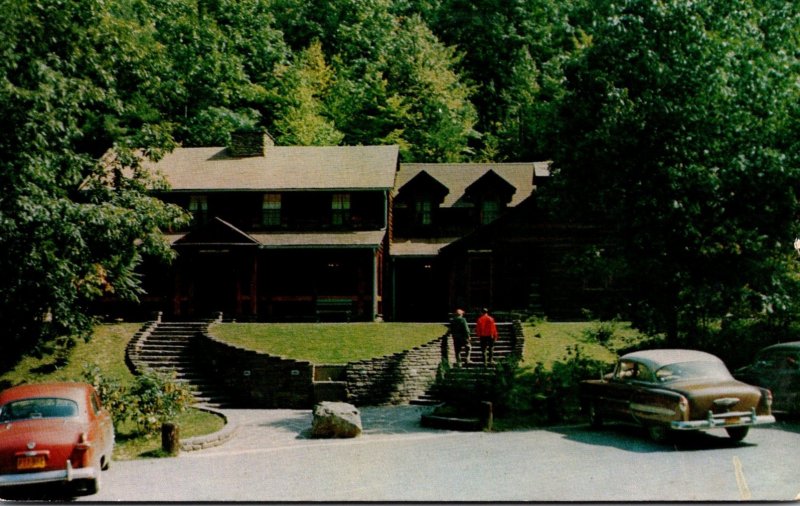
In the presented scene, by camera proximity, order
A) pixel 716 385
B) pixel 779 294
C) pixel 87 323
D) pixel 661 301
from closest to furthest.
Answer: pixel 716 385
pixel 779 294
pixel 661 301
pixel 87 323

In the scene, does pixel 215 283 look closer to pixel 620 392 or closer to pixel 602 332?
pixel 602 332

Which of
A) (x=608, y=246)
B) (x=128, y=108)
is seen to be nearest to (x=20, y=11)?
(x=128, y=108)

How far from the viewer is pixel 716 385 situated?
37.2ft

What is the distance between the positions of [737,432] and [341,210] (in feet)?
70.6

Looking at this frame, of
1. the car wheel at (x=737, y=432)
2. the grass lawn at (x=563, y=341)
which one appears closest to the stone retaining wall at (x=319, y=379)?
the grass lawn at (x=563, y=341)

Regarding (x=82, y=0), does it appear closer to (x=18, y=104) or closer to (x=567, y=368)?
(x=18, y=104)

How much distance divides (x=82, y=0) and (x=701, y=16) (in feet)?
42.8

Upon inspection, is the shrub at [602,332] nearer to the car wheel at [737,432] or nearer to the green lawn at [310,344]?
the green lawn at [310,344]

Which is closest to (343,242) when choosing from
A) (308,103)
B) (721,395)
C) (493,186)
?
(493,186)

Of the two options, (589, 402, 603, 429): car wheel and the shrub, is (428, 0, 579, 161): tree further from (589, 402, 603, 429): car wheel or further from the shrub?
(589, 402, 603, 429): car wheel

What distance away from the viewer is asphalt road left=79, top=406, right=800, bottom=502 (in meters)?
9.53

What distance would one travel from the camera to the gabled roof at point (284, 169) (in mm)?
30125

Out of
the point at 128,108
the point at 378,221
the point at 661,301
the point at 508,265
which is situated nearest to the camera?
the point at 661,301

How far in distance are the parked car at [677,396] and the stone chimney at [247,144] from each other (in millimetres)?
21476
